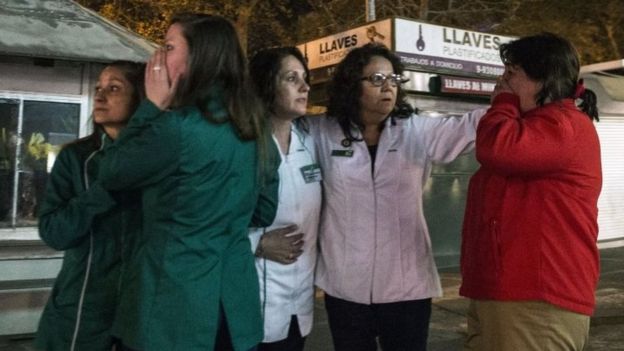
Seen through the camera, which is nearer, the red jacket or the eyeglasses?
the red jacket

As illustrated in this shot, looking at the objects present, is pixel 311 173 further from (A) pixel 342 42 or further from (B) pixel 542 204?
(A) pixel 342 42

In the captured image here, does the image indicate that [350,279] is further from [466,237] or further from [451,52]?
[451,52]

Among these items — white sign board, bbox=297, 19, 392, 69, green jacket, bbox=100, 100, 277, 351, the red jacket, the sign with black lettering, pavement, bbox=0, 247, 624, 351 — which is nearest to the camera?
green jacket, bbox=100, 100, 277, 351

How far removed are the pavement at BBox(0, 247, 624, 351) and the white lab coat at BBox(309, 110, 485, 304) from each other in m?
3.02

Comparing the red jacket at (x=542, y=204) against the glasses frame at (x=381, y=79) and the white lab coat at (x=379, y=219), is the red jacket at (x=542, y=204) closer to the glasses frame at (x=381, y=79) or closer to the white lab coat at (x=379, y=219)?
the white lab coat at (x=379, y=219)

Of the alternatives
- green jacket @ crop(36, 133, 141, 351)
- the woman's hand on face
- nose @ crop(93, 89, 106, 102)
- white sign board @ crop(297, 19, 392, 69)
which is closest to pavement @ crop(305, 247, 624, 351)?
white sign board @ crop(297, 19, 392, 69)

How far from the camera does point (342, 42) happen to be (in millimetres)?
9695

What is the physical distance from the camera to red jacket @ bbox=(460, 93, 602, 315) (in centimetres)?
236

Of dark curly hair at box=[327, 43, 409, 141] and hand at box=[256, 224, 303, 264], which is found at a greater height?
dark curly hair at box=[327, 43, 409, 141]

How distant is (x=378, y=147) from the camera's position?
2.99m

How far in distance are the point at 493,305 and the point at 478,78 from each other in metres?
8.06

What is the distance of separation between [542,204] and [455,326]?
4510 mm

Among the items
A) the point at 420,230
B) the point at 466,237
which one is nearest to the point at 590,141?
the point at 466,237

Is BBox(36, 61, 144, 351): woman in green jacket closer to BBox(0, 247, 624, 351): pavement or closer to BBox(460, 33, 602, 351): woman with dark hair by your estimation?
BBox(460, 33, 602, 351): woman with dark hair
